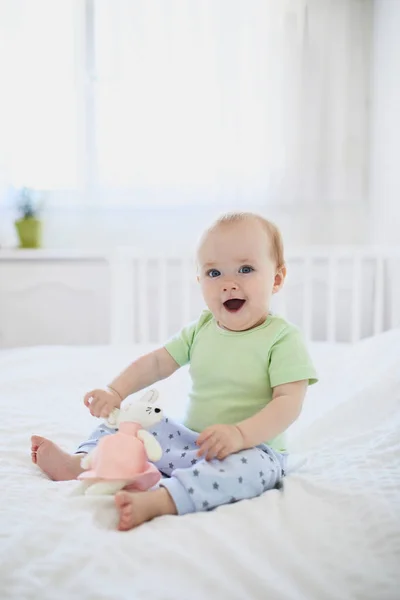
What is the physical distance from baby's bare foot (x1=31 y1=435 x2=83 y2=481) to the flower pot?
1573 millimetres

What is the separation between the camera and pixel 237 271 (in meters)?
0.95

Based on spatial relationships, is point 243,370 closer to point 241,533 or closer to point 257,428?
point 257,428

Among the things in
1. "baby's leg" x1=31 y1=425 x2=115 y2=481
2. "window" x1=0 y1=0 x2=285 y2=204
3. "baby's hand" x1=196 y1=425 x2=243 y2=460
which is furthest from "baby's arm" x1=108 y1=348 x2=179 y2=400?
"window" x1=0 y1=0 x2=285 y2=204

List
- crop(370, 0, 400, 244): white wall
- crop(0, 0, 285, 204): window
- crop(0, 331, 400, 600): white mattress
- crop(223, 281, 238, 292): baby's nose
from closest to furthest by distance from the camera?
crop(0, 331, 400, 600): white mattress < crop(223, 281, 238, 292): baby's nose < crop(370, 0, 400, 244): white wall < crop(0, 0, 285, 204): window

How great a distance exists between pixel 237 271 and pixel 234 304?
5cm

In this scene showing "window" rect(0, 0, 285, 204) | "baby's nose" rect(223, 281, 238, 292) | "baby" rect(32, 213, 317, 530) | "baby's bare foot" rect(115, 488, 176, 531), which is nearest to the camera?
"baby's bare foot" rect(115, 488, 176, 531)

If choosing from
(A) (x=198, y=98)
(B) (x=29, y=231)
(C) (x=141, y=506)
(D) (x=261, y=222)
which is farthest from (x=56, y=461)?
(A) (x=198, y=98)

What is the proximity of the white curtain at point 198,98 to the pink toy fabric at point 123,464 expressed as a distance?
5.51ft

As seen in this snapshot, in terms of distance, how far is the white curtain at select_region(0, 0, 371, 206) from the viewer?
7.62 feet

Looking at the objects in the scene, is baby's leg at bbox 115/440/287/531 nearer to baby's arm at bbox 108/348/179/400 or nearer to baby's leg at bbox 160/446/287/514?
baby's leg at bbox 160/446/287/514

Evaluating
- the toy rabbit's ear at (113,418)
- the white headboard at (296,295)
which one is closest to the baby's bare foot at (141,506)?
the toy rabbit's ear at (113,418)

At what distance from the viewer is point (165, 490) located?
76 centimetres

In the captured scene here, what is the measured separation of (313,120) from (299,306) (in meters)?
0.68

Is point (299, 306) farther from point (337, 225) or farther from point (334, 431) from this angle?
point (334, 431)
